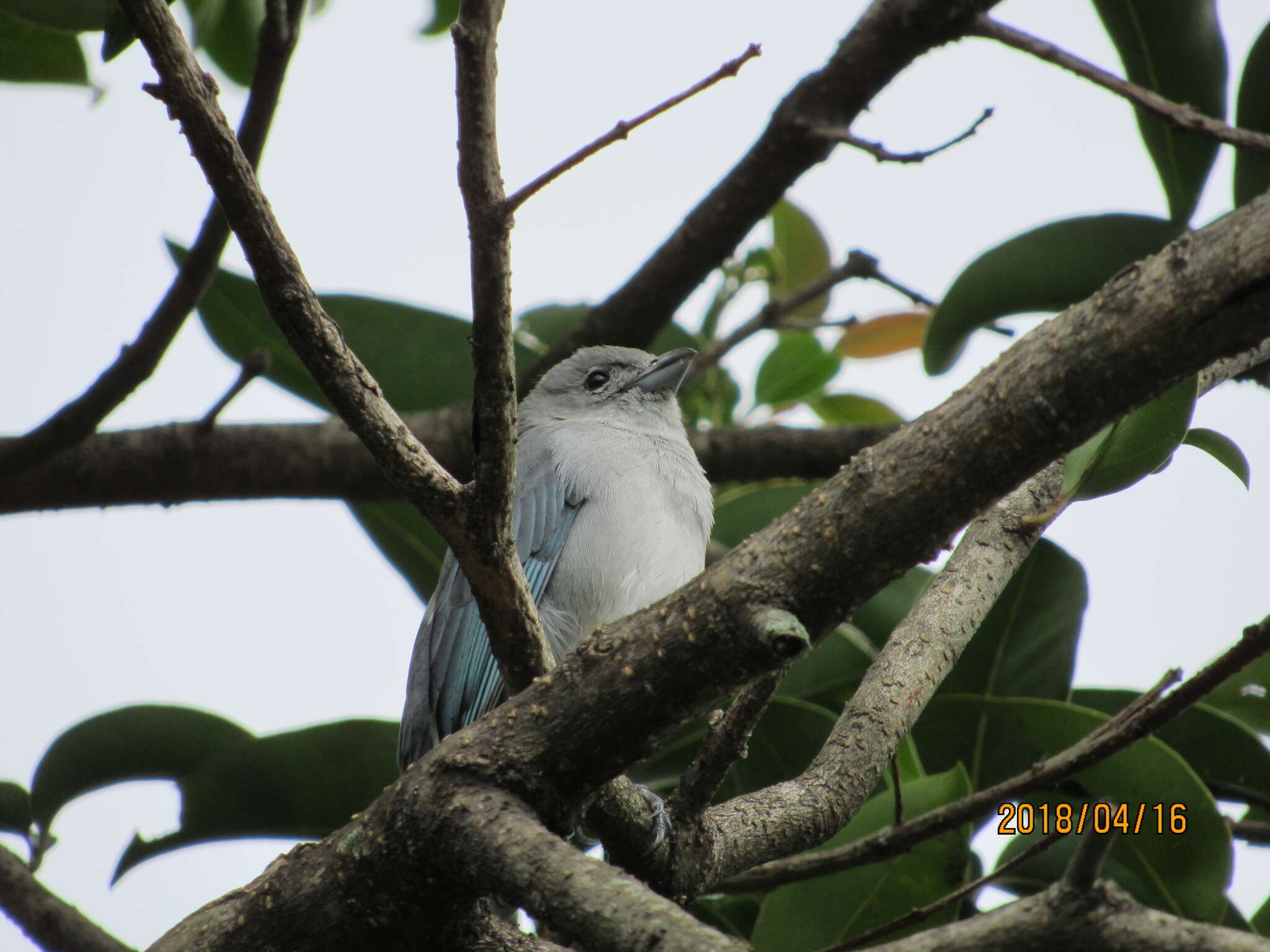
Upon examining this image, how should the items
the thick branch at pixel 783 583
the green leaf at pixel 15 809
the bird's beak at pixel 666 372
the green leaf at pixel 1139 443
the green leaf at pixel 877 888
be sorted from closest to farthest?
1. the thick branch at pixel 783 583
2. the green leaf at pixel 1139 443
3. the green leaf at pixel 877 888
4. the green leaf at pixel 15 809
5. the bird's beak at pixel 666 372

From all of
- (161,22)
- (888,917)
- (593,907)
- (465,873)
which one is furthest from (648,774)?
(161,22)

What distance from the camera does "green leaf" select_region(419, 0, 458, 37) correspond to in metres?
4.18

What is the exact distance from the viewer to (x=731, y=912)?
3.40m

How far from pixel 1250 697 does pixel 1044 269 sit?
5.06 ft

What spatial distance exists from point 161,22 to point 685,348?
322 centimetres

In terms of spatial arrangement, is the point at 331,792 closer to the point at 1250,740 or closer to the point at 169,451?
the point at 169,451

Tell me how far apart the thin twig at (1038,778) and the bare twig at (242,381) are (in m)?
2.09

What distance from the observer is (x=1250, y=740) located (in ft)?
10.4

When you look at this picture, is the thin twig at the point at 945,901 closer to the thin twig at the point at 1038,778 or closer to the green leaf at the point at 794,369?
the thin twig at the point at 1038,778

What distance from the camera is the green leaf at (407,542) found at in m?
4.18

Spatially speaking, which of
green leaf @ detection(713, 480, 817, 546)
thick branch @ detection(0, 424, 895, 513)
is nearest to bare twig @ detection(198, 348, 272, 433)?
thick branch @ detection(0, 424, 895, 513)

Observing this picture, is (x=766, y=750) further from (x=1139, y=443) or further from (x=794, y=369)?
(x=794, y=369)

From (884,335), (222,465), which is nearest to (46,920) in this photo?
(222,465)

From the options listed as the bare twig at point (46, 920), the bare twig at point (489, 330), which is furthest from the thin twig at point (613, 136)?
the bare twig at point (46, 920)
